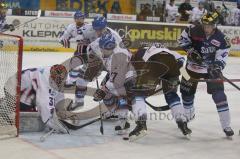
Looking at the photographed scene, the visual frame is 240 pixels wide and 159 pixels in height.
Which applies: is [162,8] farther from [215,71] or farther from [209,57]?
[215,71]

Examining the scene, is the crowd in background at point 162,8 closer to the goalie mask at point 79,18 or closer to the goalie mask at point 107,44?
the goalie mask at point 79,18

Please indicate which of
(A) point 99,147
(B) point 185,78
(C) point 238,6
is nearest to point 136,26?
(C) point 238,6

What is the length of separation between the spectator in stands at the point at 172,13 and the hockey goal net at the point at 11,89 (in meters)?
10.6

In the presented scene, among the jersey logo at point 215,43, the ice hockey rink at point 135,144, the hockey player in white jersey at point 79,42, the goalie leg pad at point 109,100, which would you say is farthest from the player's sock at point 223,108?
the hockey player in white jersey at point 79,42

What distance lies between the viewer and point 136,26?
1482cm

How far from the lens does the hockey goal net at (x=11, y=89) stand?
5.32 m

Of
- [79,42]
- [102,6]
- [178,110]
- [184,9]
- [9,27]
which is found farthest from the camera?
[102,6]

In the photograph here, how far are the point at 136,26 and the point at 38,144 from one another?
9996 millimetres

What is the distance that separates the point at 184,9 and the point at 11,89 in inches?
453

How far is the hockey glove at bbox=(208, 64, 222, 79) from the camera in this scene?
559cm

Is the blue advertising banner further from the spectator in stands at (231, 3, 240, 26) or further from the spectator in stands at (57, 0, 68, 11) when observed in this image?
the spectator in stands at (231, 3, 240, 26)

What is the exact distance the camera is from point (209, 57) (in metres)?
5.82

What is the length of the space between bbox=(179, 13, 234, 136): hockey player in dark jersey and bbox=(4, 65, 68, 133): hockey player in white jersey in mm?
1395

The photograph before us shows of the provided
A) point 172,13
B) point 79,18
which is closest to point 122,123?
point 79,18
